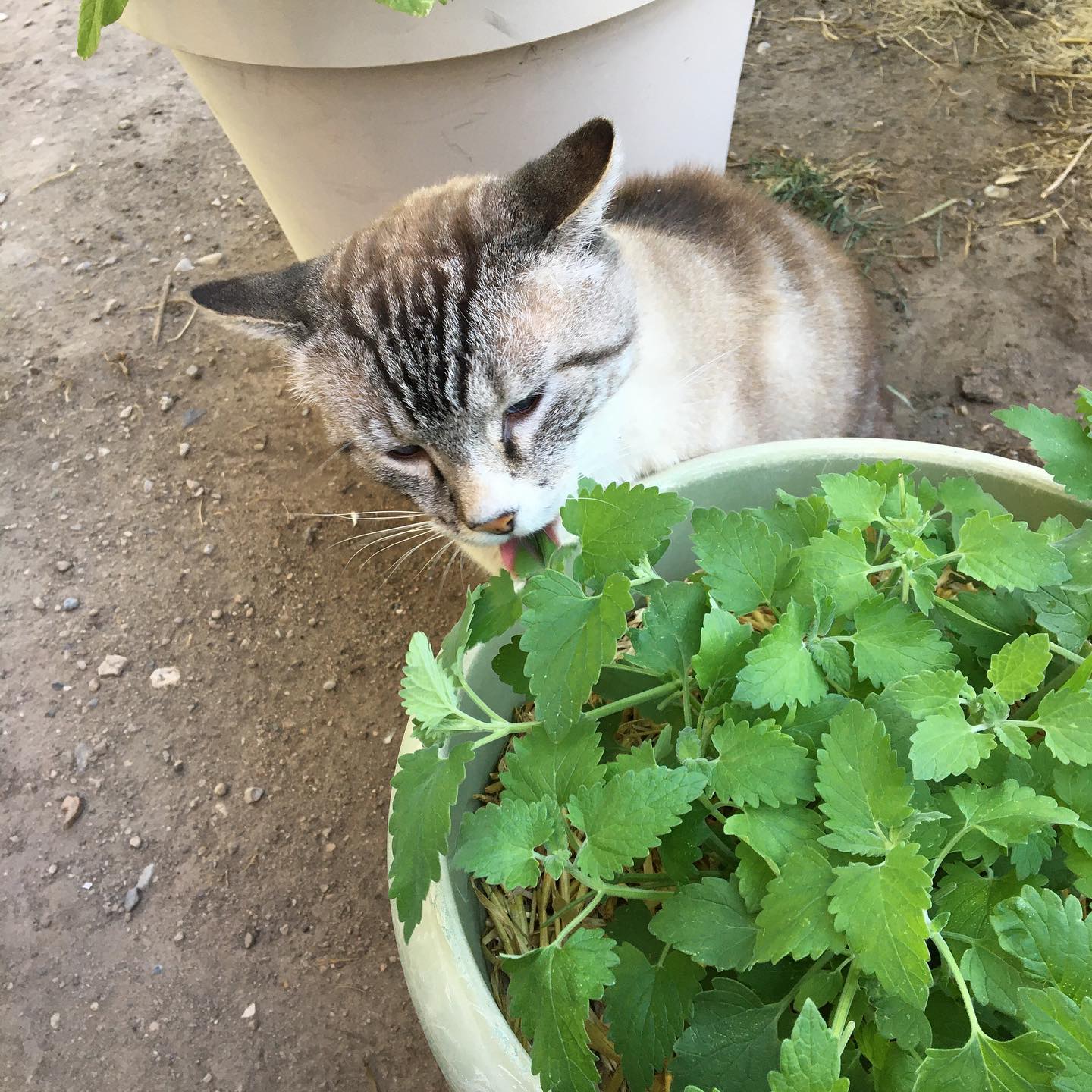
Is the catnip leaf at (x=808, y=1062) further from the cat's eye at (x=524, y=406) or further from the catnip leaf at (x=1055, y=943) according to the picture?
the cat's eye at (x=524, y=406)

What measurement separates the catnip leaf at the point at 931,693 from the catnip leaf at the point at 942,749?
0.7 inches

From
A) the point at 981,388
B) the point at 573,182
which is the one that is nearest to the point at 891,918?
the point at 573,182

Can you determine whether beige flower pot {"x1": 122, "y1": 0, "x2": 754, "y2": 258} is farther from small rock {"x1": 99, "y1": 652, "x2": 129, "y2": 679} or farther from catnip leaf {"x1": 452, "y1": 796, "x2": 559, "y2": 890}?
catnip leaf {"x1": 452, "y1": 796, "x2": 559, "y2": 890}

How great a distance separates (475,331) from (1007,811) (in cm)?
84

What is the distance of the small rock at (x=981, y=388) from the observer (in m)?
1.88

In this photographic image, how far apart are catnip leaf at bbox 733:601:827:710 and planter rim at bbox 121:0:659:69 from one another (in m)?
1.16

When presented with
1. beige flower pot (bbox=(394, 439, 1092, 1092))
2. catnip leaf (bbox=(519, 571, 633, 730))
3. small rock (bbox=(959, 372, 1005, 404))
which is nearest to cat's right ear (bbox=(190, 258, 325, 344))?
beige flower pot (bbox=(394, 439, 1092, 1092))

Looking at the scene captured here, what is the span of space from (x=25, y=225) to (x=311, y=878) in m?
2.36

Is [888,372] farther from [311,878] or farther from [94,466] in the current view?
[94,466]

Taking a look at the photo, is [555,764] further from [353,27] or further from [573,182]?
[353,27]

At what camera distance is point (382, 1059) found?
4.70 feet

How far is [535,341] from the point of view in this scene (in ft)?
3.80

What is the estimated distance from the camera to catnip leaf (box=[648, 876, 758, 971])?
2.17ft

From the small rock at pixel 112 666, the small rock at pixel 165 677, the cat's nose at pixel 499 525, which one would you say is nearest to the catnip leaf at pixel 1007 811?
the cat's nose at pixel 499 525
